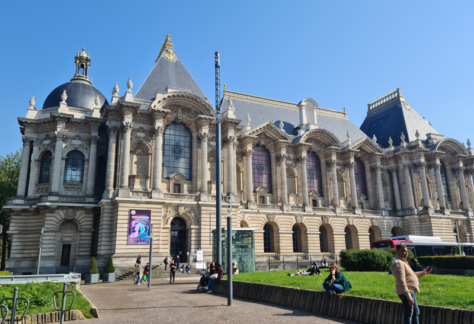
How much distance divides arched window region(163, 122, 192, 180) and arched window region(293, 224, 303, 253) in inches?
636

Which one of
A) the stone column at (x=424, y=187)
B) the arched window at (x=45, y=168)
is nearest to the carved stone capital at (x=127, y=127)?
the arched window at (x=45, y=168)

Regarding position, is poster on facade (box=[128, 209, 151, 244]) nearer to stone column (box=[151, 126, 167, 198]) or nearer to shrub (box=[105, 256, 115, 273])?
stone column (box=[151, 126, 167, 198])

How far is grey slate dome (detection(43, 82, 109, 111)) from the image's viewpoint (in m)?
44.9

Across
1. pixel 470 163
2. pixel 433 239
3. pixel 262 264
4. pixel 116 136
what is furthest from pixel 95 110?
pixel 470 163

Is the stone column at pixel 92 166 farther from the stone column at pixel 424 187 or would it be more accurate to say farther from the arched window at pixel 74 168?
the stone column at pixel 424 187

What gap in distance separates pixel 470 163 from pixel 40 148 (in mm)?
61998

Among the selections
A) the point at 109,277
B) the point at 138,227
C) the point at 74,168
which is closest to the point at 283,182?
the point at 138,227

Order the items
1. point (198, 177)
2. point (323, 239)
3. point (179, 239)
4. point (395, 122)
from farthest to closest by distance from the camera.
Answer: point (395, 122), point (323, 239), point (198, 177), point (179, 239)

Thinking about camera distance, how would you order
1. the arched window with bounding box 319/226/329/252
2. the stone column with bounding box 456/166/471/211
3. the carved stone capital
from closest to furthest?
the carved stone capital, the arched window with bounding box 319/226/329/252, the stone column with bounding box 456/166/471/211

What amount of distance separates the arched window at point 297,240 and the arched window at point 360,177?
12326mm

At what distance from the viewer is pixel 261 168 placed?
159 ft

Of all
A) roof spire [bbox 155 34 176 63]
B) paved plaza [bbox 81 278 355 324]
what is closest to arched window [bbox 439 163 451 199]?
roof spire [bbox 155 34 176 63]

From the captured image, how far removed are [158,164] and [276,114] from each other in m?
22.8

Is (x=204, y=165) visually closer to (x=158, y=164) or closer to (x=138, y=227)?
(x=158, y=164)
